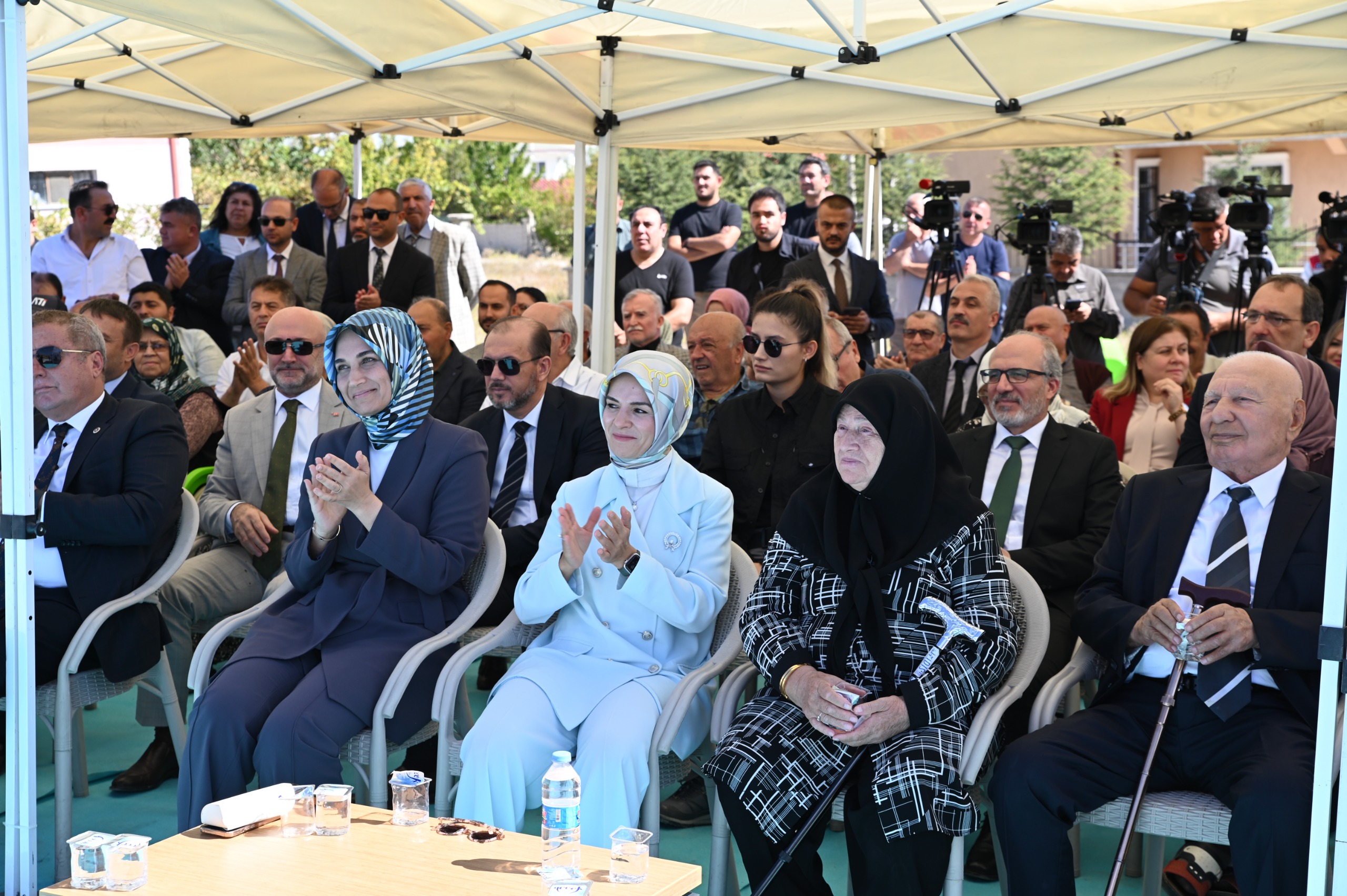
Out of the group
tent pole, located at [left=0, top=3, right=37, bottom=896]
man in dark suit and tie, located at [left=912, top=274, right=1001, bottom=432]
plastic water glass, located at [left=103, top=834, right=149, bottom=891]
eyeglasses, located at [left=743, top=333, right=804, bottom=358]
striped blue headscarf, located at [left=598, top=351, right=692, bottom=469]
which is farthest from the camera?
man in dark suit and tie, located at [left=912, top=274, right=1001, bottom=432]

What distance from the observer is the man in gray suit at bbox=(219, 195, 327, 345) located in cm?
730

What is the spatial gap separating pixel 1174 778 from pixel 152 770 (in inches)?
117

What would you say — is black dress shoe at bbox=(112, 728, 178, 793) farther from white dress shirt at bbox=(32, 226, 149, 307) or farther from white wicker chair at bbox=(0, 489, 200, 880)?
white dress shirt at bbox=(32, 226, 149, 307)

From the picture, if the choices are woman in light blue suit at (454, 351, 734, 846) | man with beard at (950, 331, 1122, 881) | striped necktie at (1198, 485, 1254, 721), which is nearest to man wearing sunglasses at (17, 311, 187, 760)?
woman in light blue suit at (454, 351, 734, 846)

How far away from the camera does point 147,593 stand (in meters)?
3.56

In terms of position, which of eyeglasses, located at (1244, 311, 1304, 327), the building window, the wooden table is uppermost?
the building window

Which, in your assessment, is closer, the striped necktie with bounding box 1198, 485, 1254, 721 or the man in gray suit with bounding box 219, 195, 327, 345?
the striped necktie with bounding box 1198, 485, 1254, 721

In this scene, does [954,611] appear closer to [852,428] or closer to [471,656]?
[852,428]

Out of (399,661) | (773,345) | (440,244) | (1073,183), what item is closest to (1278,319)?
(773,345)

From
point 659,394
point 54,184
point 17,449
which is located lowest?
point 17,449

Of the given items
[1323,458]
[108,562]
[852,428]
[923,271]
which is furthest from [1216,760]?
[923,271]

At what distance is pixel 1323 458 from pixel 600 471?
6.97ft

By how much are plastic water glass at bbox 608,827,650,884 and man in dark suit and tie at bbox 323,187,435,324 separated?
524 cm

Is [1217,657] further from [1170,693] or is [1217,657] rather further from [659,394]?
[659,394]
